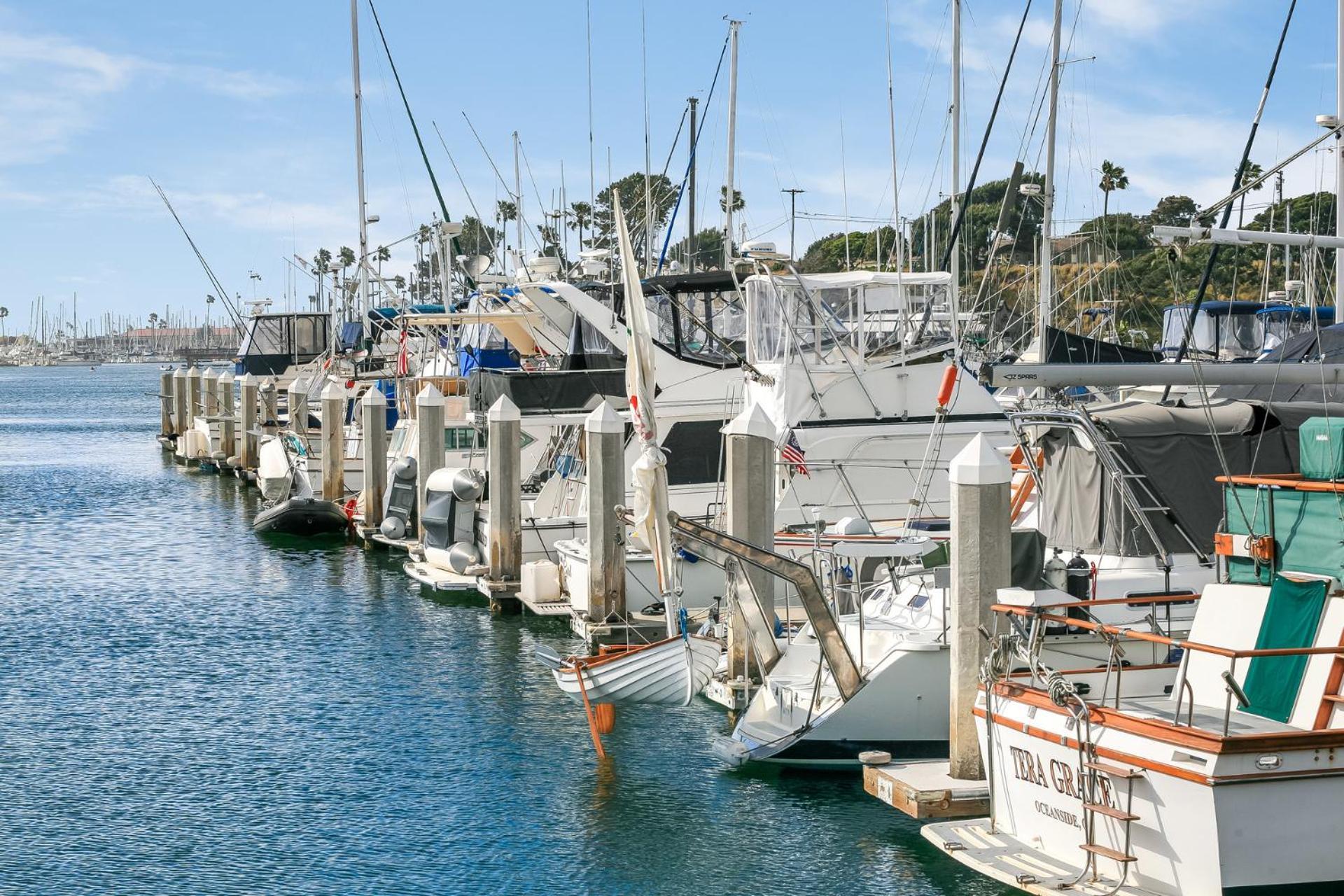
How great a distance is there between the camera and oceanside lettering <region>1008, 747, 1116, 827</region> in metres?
9.49

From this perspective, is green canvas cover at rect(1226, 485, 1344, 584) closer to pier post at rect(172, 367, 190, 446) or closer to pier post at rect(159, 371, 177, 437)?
pier post at rect(172, 367, 190, 446)

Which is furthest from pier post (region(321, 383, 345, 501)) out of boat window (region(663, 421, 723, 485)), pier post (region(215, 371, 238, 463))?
pier post (region(215, 371, 238, 463))

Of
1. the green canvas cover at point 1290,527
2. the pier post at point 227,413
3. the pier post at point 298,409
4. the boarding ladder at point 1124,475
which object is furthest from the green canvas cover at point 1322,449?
the pier post at point 227,413

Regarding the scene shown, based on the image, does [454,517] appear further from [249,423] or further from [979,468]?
[249,423]

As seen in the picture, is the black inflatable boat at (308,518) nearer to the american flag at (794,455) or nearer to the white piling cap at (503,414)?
the white piling cap at (503,414)

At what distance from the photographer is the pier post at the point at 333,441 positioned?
31719 millimetres

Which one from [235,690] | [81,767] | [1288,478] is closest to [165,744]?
[81,767]

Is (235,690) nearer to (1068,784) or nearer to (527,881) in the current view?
(527,881)

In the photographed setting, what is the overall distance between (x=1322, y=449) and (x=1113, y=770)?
3.25 metres

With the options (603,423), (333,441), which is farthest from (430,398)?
(603,423)

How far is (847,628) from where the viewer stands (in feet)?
45.0

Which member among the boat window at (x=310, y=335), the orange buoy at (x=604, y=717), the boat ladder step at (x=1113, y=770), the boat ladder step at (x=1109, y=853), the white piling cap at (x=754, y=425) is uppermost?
the boat window at (x=310, y=335)

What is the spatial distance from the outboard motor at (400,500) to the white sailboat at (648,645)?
13139 millimetres

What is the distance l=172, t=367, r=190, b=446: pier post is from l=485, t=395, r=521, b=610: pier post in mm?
37375
